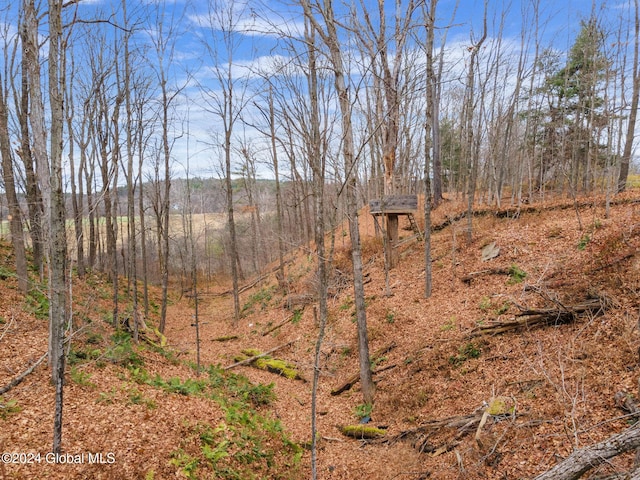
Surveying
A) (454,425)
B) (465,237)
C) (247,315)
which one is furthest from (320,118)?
(247,315)

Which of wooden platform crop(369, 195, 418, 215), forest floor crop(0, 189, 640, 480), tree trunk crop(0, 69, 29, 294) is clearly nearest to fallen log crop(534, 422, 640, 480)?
forest floor crop(0, 189, 640, 480)

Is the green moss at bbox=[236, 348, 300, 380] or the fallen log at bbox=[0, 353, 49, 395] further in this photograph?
the green moss at bbox=[236, 348, 300, 380]

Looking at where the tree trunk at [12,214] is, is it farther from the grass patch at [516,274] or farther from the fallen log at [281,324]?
the grass patch at [516,274]

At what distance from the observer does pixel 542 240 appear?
32.5 ft

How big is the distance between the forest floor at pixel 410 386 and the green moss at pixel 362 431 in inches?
5.9

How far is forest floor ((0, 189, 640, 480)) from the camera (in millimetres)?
4348

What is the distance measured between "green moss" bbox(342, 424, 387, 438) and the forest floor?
0.15 m

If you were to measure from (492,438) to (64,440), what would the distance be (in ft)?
18.3

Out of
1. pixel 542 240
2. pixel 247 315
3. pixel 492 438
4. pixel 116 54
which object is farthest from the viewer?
pixel 247 315

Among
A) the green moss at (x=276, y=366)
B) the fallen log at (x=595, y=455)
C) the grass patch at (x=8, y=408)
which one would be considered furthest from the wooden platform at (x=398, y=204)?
the grass patch at (x=8, y=408)

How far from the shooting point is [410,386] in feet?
22.8

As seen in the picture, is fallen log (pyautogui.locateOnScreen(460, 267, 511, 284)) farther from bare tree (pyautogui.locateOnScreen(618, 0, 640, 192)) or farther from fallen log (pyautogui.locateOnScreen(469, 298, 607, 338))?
bare tree (pyautogui.locateOnScreen(618, 0, 640, 192))

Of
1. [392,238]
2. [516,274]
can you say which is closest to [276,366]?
[392,238]

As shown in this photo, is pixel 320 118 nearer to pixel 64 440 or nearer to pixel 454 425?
pixel 454 425
